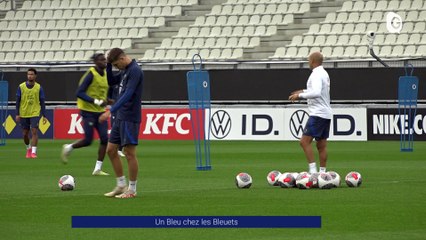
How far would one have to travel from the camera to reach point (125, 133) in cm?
1623

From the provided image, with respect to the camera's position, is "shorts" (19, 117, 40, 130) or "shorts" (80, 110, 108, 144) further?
"shorts" (19, 117, 40, 130)

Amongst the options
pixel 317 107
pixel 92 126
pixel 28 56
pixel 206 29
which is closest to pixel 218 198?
pixel 317 107

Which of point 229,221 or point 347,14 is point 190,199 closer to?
point 229,221

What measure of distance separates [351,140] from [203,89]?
13.6m

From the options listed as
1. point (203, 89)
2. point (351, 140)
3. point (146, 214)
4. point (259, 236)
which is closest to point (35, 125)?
point (203, 89)

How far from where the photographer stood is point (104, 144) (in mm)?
21703

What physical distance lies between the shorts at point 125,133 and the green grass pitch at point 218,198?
0.84 meters

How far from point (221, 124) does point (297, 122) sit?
2.64 metres

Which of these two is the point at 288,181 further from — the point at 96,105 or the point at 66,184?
the point at 96,105

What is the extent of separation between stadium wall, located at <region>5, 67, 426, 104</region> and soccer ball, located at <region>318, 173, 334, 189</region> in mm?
18017

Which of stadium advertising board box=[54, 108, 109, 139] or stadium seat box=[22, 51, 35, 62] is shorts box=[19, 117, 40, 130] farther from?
stadium seat box=[22, 51, 35, 62]

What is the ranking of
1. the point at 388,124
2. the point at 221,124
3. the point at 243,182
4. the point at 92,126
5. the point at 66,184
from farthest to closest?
→ the point at 221,124
the point at 388,124
the point at 92,126
the point at 243,182
the point at 66,184
